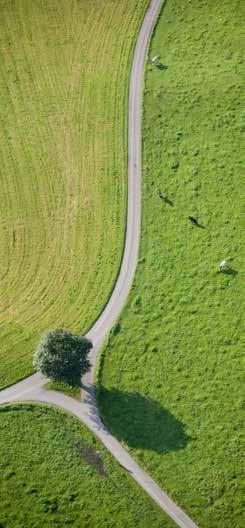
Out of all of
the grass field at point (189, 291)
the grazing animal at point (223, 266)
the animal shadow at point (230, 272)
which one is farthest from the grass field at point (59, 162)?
the animal shadow at point (230, 272)

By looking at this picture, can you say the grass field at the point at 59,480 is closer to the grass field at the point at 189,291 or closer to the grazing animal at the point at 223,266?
the grass field at the point at 189,291

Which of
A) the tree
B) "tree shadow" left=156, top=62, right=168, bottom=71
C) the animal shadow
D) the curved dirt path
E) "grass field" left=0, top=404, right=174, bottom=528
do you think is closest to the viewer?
"grass field" left=0, top=404, right=174, bottom=528

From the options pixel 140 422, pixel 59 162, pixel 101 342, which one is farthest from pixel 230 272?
pixel 59 162

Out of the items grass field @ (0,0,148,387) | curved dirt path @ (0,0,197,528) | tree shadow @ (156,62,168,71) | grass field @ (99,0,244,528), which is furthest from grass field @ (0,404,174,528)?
tree shadow @ (156,62,168,71)

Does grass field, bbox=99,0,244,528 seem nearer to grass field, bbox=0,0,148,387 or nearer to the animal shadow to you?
the animal shadow

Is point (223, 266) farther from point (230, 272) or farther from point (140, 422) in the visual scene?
point (140, 422)

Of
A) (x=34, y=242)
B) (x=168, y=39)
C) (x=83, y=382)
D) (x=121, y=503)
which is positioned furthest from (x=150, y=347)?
(x=168, y=39)
